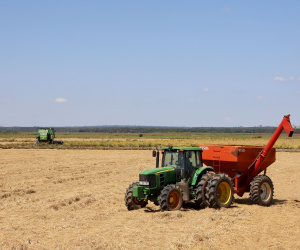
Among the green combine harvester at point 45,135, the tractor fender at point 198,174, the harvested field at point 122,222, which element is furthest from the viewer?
the green combine harvester at point 45,135

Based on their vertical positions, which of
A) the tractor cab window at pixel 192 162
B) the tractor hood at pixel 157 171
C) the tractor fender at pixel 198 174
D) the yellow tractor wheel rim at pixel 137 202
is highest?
the tractor cab window at pixel 192 162

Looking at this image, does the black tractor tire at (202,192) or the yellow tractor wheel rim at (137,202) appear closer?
the black tractor tire at (202,192)

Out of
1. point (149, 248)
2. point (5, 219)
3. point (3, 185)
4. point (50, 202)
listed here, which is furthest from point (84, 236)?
point (3, 185)

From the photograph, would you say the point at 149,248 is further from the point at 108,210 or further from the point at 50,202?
the point at 50,202

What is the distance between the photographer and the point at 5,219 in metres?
13.0

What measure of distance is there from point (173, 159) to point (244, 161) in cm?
314

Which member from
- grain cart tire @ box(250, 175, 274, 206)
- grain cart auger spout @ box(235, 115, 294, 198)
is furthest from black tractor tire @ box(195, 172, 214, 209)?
grain cart tire @ box(250, 175, 274, 206)

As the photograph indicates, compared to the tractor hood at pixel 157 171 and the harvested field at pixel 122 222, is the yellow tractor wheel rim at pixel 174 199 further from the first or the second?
the tractor hood at pixel 157 171

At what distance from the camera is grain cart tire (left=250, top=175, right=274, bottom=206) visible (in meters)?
15.1

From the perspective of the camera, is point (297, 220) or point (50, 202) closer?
point (297, 220)

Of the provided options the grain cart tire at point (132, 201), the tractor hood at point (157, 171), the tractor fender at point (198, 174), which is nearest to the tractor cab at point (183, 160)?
the tractor fender at point (198, 174)

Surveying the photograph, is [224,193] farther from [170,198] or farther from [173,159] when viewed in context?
[170,198]

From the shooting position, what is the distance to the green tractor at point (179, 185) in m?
13.4

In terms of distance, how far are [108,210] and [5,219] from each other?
347 centimetres
